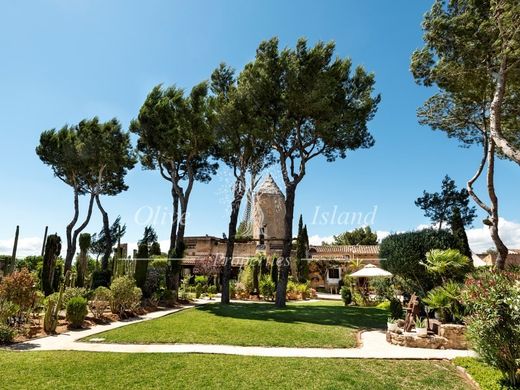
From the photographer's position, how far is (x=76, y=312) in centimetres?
1074

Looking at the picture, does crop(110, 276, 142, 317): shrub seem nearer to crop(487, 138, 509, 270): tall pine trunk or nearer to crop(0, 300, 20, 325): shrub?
crop(0, 300, 20, 325): shrub

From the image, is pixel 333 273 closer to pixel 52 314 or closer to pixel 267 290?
pixel 267 290

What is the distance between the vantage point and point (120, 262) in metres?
19.7

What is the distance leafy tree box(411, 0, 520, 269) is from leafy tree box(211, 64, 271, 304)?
850 centimetres

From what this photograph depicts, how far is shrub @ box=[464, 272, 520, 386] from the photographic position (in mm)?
4867

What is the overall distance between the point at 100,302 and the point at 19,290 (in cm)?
296

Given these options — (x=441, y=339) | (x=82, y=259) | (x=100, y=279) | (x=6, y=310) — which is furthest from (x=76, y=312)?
(x=441, y=339)

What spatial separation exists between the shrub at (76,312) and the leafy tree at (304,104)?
916cm

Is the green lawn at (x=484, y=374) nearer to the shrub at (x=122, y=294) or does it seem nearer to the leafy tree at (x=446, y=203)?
the shrub at (x=122, y=294)

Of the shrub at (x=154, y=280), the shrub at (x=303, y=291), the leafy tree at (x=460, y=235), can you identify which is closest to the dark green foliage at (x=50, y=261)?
the shrub at (x=154, y=280)

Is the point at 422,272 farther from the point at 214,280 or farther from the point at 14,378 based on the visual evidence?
the point at 214,280

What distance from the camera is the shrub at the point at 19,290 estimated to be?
32.5 feet

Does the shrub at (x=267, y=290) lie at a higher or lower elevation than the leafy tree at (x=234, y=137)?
lower

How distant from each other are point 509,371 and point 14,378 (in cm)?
800
